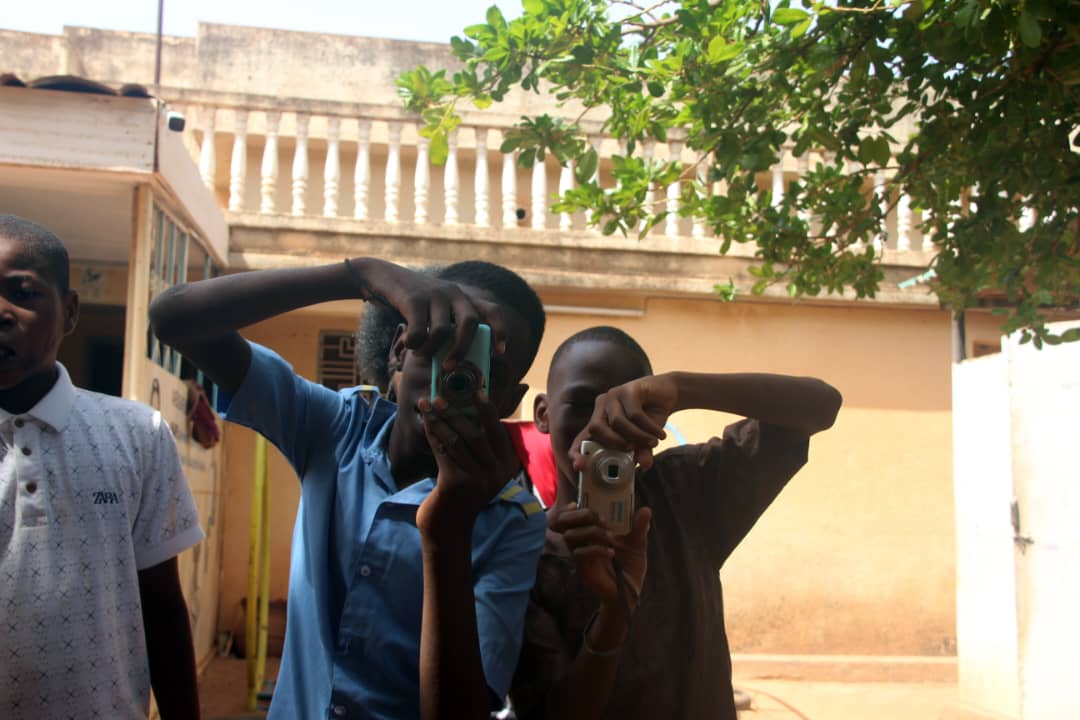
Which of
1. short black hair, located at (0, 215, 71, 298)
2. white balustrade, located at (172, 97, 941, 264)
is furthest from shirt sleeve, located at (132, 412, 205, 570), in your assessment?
white balustrade, located at (172, 97, 941, 264)

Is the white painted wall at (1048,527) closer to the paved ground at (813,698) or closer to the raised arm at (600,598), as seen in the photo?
the paved ground at (813,698)

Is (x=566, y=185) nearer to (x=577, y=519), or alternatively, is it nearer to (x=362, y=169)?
(x=362, y=169)

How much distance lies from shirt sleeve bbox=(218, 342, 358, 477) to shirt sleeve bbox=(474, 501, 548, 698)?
1.09 ft

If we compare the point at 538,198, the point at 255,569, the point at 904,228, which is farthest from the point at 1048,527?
the point at 255,569

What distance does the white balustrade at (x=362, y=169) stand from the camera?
661 centimetres

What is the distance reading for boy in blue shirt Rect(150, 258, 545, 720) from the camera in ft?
4.50

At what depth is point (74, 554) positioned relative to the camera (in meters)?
1.80

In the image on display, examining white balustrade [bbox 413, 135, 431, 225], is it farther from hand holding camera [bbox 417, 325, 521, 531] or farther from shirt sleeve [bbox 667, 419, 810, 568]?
hand holding camera [bbox 417, 325, 521, 531]

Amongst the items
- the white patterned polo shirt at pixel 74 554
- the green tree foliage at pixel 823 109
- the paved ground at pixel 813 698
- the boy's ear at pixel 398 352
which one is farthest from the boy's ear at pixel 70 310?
the paved ground at pixel 813 698

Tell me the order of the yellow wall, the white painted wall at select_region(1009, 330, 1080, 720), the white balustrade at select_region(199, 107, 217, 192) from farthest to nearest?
1. the yellow wall
2. the white balustrade at select_region(199, 107, 217, 192)
3. the white painted wall at select_region(1009, 330, 1080, 720)

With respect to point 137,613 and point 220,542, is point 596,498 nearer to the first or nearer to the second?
point 137,613

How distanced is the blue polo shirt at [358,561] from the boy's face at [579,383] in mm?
319

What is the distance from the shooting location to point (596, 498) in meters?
1.49

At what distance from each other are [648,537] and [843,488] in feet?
18.7
